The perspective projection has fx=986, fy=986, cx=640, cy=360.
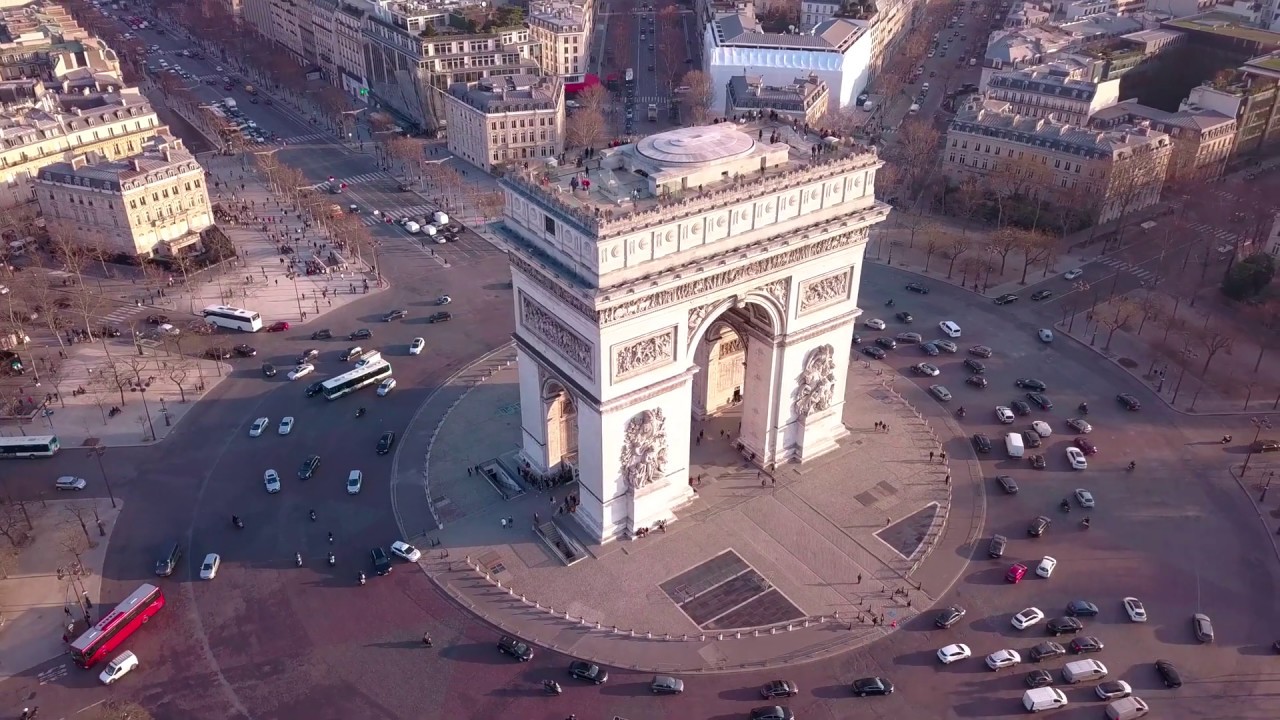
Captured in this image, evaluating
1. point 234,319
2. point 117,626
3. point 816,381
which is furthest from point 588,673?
point 234,319

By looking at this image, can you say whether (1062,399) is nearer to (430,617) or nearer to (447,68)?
(430,617)

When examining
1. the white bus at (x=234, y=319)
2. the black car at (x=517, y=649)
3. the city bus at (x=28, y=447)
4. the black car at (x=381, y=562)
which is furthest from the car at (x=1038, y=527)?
the city bus at (x=28, y=447)

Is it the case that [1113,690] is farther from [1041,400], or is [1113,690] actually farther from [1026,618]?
[1041,400]

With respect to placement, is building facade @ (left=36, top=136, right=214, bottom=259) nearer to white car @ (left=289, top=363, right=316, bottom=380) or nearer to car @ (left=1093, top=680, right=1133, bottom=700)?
white car @ (left=289, top=363, right=316, bottom=380)

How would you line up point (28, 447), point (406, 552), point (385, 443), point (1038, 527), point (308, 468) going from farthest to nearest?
point (385, 443), point (28, 447), point (308, 468), point (1038, 527), point (406, 552)

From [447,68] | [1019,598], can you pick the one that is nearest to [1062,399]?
[1019,598]

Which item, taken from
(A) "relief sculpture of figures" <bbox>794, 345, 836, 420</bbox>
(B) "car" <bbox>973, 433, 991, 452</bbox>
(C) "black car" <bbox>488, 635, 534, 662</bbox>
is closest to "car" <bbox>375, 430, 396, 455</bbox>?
(C) "black car" <bbox>488, 635, 534, 662</bbox>
